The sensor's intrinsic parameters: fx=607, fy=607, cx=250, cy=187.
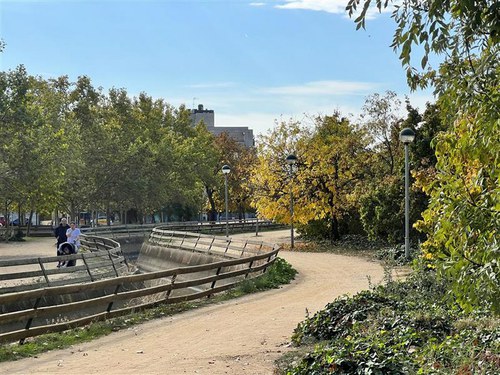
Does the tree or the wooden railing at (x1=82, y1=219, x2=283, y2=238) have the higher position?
the tree

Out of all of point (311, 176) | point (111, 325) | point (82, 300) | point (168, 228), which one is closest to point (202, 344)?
point (111, 325)

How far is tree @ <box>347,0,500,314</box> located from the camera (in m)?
4.25

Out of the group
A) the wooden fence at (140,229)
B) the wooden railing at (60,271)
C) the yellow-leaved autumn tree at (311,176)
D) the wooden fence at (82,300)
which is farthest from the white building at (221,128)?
the wooden fence at (82,300)

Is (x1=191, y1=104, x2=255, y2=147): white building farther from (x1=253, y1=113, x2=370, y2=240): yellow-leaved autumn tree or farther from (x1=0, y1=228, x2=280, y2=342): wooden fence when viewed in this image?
(x1=0, y1=228, x2=280, y2=342): wooden fence

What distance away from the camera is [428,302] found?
10.9 metres

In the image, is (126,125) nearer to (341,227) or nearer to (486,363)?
(341,227)

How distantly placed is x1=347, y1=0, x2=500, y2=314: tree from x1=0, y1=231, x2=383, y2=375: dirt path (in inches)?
157

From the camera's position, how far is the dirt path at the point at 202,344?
864 cm

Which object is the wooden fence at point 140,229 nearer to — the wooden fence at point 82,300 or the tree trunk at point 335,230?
the tree trunk at point 335,230

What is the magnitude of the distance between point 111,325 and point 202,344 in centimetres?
263

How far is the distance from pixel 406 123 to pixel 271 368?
24.5 m

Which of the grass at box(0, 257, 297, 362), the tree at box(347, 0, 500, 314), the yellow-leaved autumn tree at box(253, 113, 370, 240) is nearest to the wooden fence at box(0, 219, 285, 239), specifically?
the yellow-leaved autumn tree at box(253, 113, 370, 240)

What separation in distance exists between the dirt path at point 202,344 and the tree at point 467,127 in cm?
399

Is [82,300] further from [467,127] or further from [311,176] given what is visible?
[311,176]
